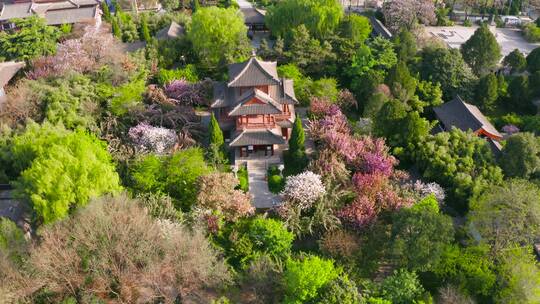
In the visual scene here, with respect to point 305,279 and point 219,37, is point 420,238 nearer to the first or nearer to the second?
point 305,279

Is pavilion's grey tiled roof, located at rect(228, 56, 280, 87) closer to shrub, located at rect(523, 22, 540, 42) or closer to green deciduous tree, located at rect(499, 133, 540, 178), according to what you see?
green deciduous tree, located at rect(499, 133, 540, 178)

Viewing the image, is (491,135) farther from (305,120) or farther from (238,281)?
(238,281)

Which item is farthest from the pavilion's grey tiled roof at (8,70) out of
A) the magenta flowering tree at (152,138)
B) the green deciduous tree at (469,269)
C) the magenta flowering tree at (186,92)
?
the green deciduous tree at (469,269)

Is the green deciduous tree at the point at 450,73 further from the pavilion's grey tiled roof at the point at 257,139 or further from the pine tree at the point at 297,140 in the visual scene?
the pavilion's grey tiled roof at the point at 257,139

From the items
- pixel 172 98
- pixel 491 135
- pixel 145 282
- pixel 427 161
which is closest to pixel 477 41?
pixel 491 135

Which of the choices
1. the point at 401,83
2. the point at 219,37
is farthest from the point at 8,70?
the point at 401,83

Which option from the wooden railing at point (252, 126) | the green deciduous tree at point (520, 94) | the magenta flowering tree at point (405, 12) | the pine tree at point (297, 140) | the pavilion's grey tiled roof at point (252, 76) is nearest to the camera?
the pine tree at point (297, 140)
